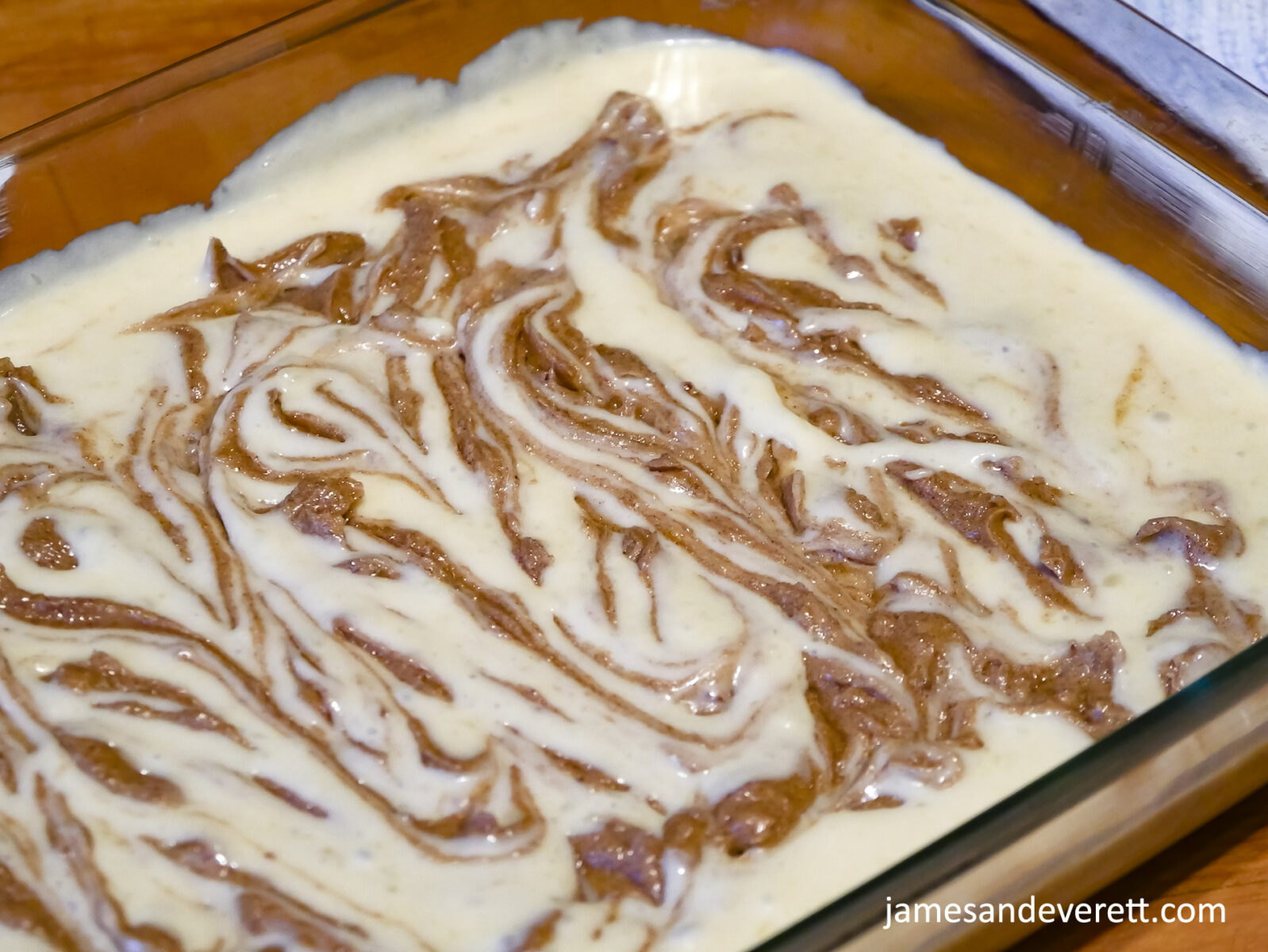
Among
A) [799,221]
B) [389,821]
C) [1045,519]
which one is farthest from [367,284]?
[1045,519]

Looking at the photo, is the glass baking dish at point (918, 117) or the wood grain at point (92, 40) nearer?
Result: the glass baking dish at point (918, 117)

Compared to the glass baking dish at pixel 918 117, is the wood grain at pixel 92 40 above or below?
above

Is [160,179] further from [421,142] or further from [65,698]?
[65,698]

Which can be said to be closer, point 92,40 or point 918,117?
point 918,117

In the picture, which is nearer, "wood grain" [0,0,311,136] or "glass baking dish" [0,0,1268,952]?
"glass baking dish" [0,0,1268,952]

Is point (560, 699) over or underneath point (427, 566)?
underneath

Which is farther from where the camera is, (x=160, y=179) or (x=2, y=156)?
(x=160, y=179)

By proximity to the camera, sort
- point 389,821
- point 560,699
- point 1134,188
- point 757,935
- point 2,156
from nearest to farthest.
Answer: point 757,935 → point 389,821 → point 560,699 → point 2,156 → point 1134,188

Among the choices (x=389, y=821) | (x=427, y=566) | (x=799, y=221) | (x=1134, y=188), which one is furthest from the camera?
(x=799, y=221)

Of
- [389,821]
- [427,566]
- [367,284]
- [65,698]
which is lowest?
[389,821]

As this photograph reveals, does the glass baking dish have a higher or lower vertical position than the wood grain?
lower

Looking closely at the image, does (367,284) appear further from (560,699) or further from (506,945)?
(506,945)
